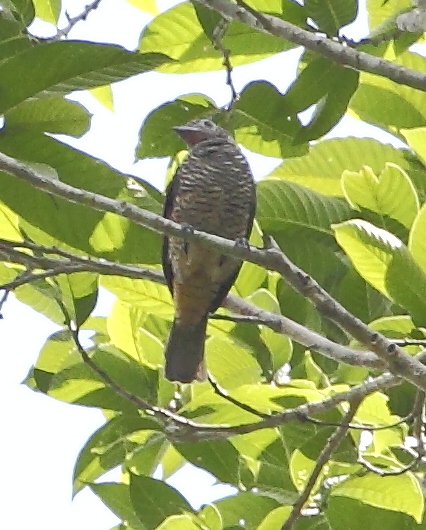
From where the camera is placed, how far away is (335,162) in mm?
3309

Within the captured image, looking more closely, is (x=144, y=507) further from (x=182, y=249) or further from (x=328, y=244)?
(x=182, y=249)

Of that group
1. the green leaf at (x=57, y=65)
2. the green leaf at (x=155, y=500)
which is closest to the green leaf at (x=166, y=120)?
the green leaf at (x=57, y=65)

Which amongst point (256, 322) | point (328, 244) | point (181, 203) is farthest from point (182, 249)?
point (256, 322)

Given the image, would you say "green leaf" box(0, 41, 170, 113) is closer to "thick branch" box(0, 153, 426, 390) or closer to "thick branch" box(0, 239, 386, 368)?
"thick branch" box(0, 153, 426, 390)

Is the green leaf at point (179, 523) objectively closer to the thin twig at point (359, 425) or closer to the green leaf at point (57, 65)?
the thin twig at point (359, 425)

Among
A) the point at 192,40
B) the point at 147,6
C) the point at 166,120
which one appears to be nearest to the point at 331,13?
the point at 192,40

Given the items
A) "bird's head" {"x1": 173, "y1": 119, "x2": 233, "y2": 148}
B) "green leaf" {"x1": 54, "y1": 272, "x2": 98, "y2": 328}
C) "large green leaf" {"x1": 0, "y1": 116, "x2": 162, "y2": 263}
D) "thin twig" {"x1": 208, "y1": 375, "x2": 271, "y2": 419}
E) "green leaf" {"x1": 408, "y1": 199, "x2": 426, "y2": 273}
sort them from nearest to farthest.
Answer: "green leaf" {"x1": 408, "y1": 199, "x2": 426, "y2": 273} < "large green leaf" {"x1": 0, "y1": 116, "x2": 162, "y2": 263} < "thin twig" {"x1": 208, "y1": 375, "x2": 271, "y2": 419} < "green leaf" {"x1": 54, "y1": 272, "x2": 98, "y2": 328} < "bird's head" {"x1": 173, "y1": 119, "x2": 233, "y2": 148}

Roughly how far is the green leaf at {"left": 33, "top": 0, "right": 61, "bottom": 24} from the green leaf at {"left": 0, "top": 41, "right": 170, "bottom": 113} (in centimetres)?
58

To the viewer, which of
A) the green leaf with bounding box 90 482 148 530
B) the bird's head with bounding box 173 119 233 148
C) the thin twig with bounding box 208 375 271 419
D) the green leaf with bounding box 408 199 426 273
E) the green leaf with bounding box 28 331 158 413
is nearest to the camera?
the green leaf with bounding box 408 199 426 273

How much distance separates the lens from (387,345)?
7.18 ft

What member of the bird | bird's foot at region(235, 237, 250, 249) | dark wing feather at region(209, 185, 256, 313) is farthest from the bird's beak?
bird's foot at region(235, 237, 250, 249)

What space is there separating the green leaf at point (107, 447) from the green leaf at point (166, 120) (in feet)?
2.86

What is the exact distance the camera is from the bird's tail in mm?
2918

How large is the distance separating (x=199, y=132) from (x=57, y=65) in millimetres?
1511
